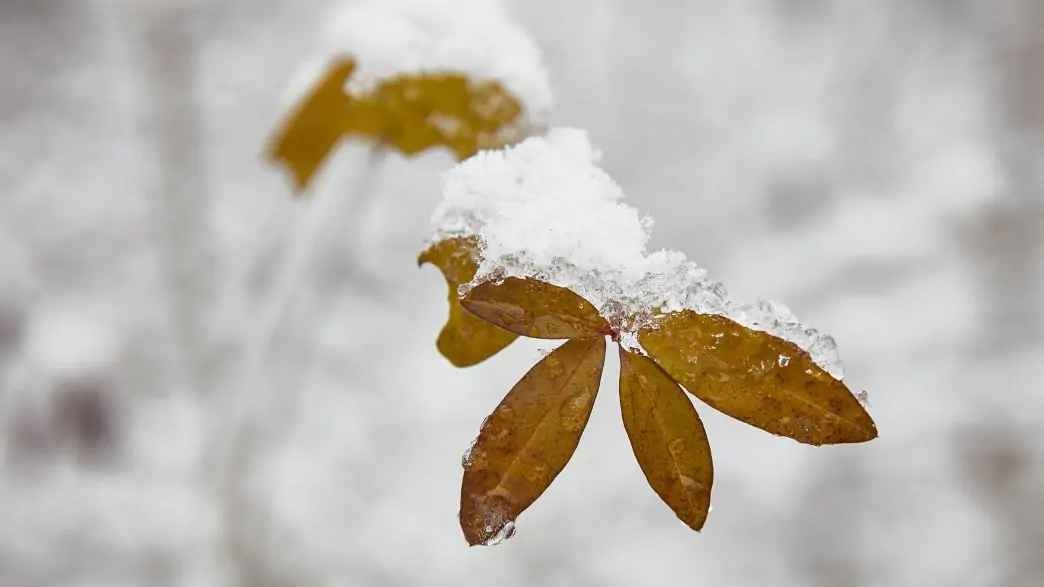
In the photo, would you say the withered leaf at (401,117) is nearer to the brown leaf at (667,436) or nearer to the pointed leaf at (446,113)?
the pointed leaf at (446,113)

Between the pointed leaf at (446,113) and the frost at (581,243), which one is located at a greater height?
the pointed leaf at (446,113)

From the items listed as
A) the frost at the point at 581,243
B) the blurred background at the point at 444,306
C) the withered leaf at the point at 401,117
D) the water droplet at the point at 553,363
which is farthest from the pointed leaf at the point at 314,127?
the water droplet at the point at 553,363

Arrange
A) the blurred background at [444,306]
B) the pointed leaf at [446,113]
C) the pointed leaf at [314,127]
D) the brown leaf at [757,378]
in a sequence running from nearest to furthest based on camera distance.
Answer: the brown leaf at [757,378] → the pointed leaf at [446,113] → the pointed leaf at [314,127] → the blurred background at [444,306]

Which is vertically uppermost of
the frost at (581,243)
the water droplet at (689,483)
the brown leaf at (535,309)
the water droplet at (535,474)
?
the frost at (581,243)

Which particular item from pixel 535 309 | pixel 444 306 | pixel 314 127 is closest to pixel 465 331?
pixel 535 309

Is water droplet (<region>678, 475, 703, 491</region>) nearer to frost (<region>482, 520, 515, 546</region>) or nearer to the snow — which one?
frost (<region>482, 520, 515, 546</region>)

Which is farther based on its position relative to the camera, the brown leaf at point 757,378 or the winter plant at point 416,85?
the winter plant at point 416,85

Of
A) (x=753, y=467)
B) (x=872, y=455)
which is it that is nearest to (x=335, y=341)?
(x=753, y=467)

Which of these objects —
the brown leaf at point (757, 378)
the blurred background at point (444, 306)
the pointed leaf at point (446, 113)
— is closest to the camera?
the brown leaf at point (757, 378)
